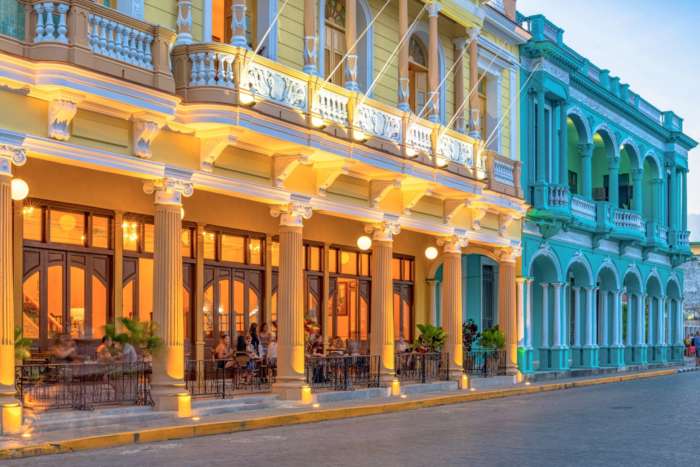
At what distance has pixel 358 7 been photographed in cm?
2400

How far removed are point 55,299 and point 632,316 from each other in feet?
91.0

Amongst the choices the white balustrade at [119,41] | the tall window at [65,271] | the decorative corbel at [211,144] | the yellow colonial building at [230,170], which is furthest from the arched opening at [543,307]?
the white balustrade at [119,41]

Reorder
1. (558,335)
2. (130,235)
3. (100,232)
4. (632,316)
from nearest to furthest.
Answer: (100,232) → (130,235) → (558,335) → (632,316)

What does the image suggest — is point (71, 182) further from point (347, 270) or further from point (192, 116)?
point (347, 270)

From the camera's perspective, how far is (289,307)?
20.0 metres

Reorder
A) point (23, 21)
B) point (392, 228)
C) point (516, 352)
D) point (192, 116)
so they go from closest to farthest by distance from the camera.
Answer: point (23, 21) < point (192, 116) < point (392, 228) < point (516, 352)

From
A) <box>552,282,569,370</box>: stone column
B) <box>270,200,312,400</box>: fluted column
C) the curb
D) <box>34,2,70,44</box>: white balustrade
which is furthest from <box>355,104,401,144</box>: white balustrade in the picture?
<box>552,282,569,370</box>: stone column

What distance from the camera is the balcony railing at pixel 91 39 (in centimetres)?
1462

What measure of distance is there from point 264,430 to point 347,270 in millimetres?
11105

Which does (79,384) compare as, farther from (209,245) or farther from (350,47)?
(350,47)

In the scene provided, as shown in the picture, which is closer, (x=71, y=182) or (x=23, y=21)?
(x=23, y=21)

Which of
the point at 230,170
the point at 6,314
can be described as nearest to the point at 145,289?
the point at 230,170

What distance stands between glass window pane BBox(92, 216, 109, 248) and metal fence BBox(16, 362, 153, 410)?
139 inches

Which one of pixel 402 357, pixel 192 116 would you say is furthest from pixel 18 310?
pixel 402 357
